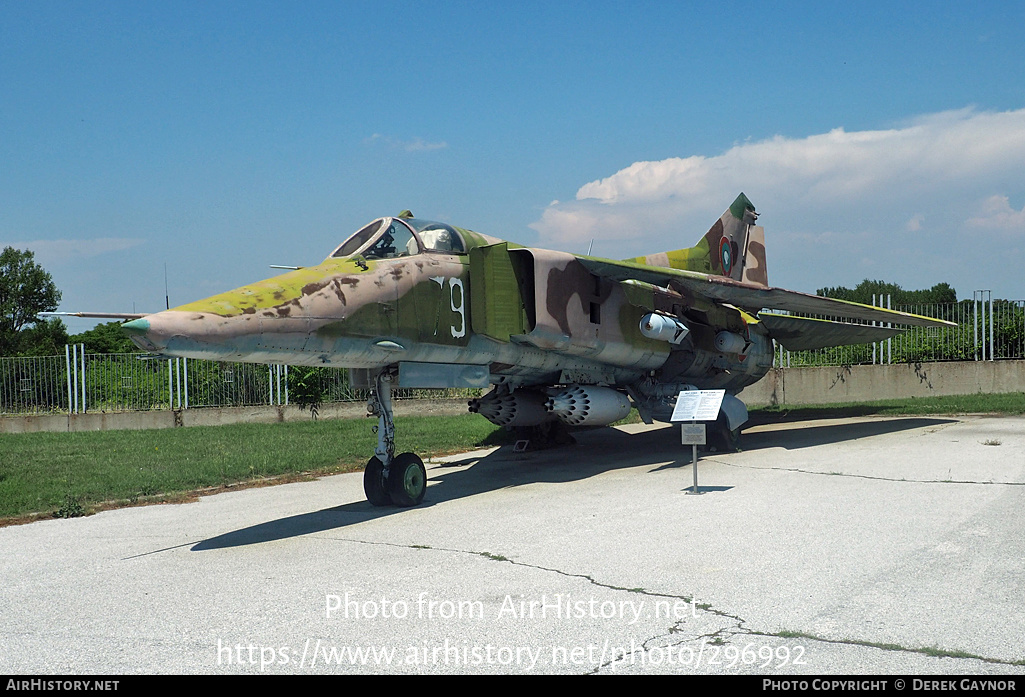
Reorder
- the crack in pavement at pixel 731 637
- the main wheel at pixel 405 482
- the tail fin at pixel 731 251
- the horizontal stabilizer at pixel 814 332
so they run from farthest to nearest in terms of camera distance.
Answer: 1. the horizontal stabilizer at pixel 814 332
2. the tail fin at pixel 731 251
3. the main wheel at pixel 405 482
4. the crack in pavement at pixel 731 637

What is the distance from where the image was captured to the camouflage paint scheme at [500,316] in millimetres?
7883

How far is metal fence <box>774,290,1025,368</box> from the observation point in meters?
22.0

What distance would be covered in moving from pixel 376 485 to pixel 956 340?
19.5m

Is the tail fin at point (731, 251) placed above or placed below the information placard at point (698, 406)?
above

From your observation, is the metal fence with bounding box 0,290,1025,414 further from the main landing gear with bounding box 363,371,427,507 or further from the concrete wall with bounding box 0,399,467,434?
the main landing gear with bounding box 363,371,427,507

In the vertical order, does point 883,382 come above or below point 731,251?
below

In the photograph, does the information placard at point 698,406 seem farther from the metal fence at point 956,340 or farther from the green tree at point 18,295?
the green tree at point 18,295

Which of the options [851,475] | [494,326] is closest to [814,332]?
[851,475]

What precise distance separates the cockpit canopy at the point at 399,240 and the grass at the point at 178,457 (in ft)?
14.7

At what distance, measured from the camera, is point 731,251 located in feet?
58.1

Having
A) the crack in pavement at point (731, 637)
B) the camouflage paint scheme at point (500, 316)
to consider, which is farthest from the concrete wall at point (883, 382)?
the crack in pavement at point (731, 637)

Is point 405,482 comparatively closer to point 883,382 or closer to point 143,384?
point 143,384

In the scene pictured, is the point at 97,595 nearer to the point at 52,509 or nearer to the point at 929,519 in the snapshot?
the point at 52,509
